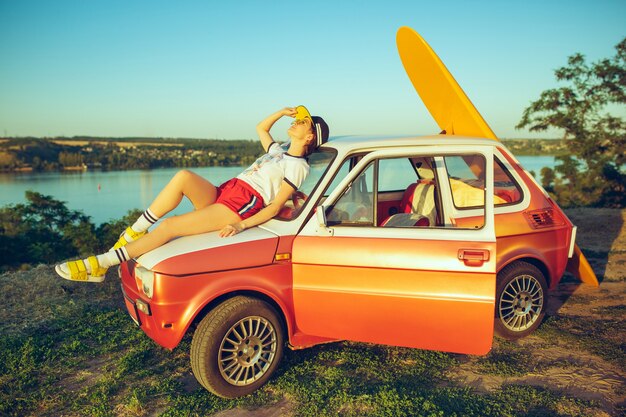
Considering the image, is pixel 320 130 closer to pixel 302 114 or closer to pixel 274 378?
pixel 302 114

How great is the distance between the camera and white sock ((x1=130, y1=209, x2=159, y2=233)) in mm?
4348

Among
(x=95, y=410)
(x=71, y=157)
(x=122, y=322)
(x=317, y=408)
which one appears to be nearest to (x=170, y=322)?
(x=95, y=410)

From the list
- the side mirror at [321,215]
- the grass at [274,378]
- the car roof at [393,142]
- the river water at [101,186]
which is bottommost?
the river water at [101,186]

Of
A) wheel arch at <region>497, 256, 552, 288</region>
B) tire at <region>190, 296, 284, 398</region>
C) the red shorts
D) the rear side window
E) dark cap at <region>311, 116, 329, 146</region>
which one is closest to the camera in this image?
tire at <region>190, 296, 284, 398</region>

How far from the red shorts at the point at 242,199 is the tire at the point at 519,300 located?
2714mm

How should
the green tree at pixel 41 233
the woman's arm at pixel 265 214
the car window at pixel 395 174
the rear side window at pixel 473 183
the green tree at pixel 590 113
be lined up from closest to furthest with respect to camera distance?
the woman's arm at pixel 265 214 → the car window at pixel 395 174 → the rear side window at pixel 473 183 → the green tree at pixel 590 113 → the green tree at pixel 41 233

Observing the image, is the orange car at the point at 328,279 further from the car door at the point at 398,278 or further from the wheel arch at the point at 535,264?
the wheel arch at the point at 535,264

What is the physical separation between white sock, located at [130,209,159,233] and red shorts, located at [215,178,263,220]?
644mm

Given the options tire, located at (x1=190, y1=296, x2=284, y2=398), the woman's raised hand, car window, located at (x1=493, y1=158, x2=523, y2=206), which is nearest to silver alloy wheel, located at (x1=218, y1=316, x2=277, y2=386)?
tire, located at (x1=190, y1=296, x2=284, y2=398)

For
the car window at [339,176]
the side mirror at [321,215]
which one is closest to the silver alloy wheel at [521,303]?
the car window at [339,176]

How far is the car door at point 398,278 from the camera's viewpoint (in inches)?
143

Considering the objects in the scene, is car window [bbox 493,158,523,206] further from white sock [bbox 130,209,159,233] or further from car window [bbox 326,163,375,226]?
white sock [bbox 130,209,159,233]

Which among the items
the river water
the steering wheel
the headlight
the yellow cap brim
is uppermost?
Result: the yellow cap brim

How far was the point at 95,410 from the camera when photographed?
3566 millimetres
